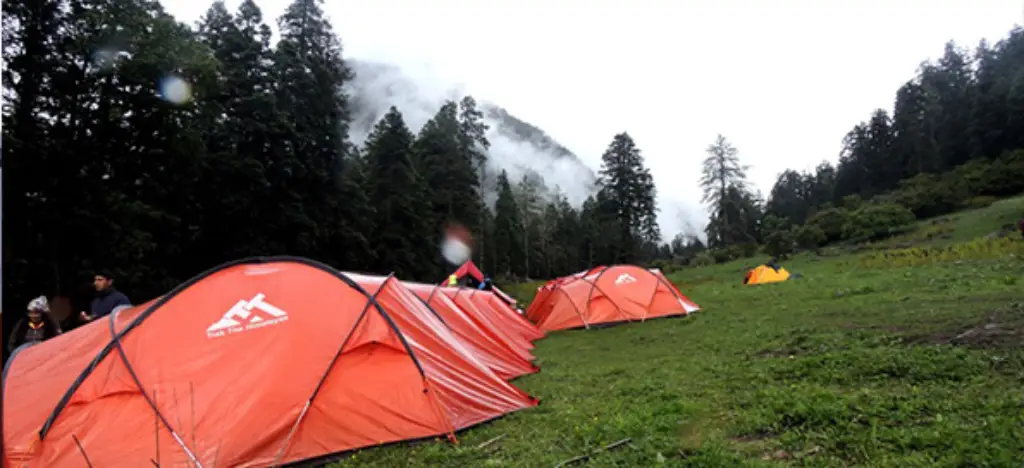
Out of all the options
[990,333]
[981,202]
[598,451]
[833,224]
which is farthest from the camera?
[833,224]

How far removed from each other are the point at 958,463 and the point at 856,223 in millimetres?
37117

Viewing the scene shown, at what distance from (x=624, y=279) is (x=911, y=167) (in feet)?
181

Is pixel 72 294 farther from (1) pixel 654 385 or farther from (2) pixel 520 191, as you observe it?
(2) pixel 520 191

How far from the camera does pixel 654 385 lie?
6961mm

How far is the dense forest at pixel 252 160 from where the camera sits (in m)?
15.9

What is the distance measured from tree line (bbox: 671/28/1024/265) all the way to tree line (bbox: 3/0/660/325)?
23.9 metres

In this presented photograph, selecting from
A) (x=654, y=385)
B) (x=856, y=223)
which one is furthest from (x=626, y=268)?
(x=856, y=223)

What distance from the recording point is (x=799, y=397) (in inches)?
210

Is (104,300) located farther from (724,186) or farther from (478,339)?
(724,186)

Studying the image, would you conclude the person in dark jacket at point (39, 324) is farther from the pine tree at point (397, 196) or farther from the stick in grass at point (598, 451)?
the pine tree at point (397, 196)

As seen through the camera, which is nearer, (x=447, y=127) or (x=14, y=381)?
(x=14, y=381)

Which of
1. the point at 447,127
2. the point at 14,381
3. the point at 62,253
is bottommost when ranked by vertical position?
the point at 14,381

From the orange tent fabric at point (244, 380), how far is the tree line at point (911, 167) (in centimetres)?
3512

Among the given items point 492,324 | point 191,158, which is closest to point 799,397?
point 492,324
